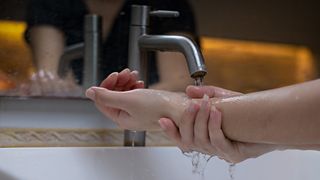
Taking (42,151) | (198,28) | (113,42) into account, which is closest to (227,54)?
(198,28)

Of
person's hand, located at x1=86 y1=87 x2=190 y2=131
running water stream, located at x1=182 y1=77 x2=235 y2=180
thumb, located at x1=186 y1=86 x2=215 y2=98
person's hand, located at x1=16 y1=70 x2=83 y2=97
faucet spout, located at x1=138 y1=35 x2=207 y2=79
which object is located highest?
faucet spout, located at x1=138 y1=35 x2=207 y2=79

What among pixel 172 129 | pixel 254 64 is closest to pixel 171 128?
pixel 172 129

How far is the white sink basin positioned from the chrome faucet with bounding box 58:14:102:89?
179 millimetres

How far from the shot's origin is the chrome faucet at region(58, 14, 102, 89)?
33.7 inches

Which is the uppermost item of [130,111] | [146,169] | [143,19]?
[143,19]

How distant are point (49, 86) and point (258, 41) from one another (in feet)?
1.49

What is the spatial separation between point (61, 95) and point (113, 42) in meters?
0.15

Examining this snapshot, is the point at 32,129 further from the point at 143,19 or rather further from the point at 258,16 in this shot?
the point at 258,16

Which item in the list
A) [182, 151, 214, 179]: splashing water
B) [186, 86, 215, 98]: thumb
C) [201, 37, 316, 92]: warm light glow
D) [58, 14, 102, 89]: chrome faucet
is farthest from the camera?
[201, 37, 316, 92]: warm light glow

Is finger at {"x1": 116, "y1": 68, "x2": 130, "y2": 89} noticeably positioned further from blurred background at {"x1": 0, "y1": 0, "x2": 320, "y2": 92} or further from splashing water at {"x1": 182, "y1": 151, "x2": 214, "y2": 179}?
blurred background at {"x1": 0, "y1": 0, "x2": 320, "y2": 92}

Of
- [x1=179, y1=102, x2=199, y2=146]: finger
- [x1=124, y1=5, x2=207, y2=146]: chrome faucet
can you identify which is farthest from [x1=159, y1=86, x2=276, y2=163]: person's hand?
[x1=124, y1=5, x2=207, y2=146]: chrome faucet

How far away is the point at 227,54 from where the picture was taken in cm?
99

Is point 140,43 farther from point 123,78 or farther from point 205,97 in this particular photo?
point 205,97

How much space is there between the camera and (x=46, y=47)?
847 millimetres
